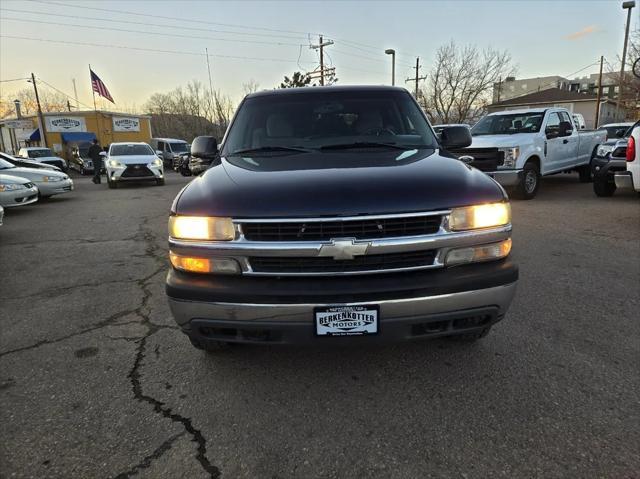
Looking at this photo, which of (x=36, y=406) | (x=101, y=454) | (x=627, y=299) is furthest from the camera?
(x=627, y=299)

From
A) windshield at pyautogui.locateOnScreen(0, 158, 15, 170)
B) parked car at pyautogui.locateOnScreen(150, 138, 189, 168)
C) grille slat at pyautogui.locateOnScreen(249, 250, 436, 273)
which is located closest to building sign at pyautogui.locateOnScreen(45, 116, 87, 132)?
parked car at pyautogui.locateOnScreen(150, 138, 189, 168)

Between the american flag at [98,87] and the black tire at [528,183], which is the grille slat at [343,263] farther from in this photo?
the american flag at [98,87]

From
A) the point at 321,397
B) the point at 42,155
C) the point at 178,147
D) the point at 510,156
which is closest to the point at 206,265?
the point at 321,397

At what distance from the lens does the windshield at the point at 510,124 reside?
9.77 m

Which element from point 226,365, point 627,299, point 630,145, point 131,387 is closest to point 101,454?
point 131,387

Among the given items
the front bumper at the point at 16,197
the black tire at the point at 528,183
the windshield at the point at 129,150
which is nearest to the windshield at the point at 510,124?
the black tire at the point at 528,183

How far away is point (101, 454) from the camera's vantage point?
6.70 ft

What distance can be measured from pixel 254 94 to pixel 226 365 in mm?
2428

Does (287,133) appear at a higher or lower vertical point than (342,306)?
higher

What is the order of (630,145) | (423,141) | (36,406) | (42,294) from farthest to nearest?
(630,145)
(42,294)
(423,141)
(36,406)

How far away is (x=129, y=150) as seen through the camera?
16.8 meters

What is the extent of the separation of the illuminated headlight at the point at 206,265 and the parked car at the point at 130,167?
49.5 ft

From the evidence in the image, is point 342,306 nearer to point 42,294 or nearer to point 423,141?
point 423,141

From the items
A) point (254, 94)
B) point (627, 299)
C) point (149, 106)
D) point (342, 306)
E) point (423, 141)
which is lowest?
point (627, 299)
